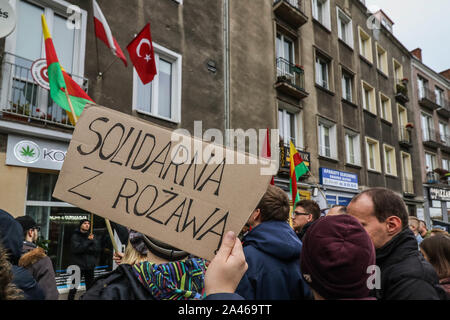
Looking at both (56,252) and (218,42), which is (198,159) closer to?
(56,252)

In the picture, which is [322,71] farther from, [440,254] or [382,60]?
[440,254]

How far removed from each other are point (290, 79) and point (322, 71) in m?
2.80

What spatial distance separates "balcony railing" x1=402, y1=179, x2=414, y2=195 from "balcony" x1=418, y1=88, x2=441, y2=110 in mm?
6073

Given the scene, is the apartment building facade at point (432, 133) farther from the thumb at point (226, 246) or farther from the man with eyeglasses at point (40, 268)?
the thumb at point (226, 246)

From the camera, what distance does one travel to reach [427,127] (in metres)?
23.1

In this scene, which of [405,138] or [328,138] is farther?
[405,138]

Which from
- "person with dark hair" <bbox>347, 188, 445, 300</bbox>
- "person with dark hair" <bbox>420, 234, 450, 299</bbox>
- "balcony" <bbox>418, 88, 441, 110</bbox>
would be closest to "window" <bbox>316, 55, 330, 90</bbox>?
"balcony" <bbox>418, 88, 441, 110</bbox>

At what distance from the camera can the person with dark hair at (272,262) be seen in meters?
1.93

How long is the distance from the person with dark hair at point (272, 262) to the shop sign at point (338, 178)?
36.8ft

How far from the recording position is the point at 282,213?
2.22 m

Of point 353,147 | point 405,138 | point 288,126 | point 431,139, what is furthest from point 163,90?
point 431,139
